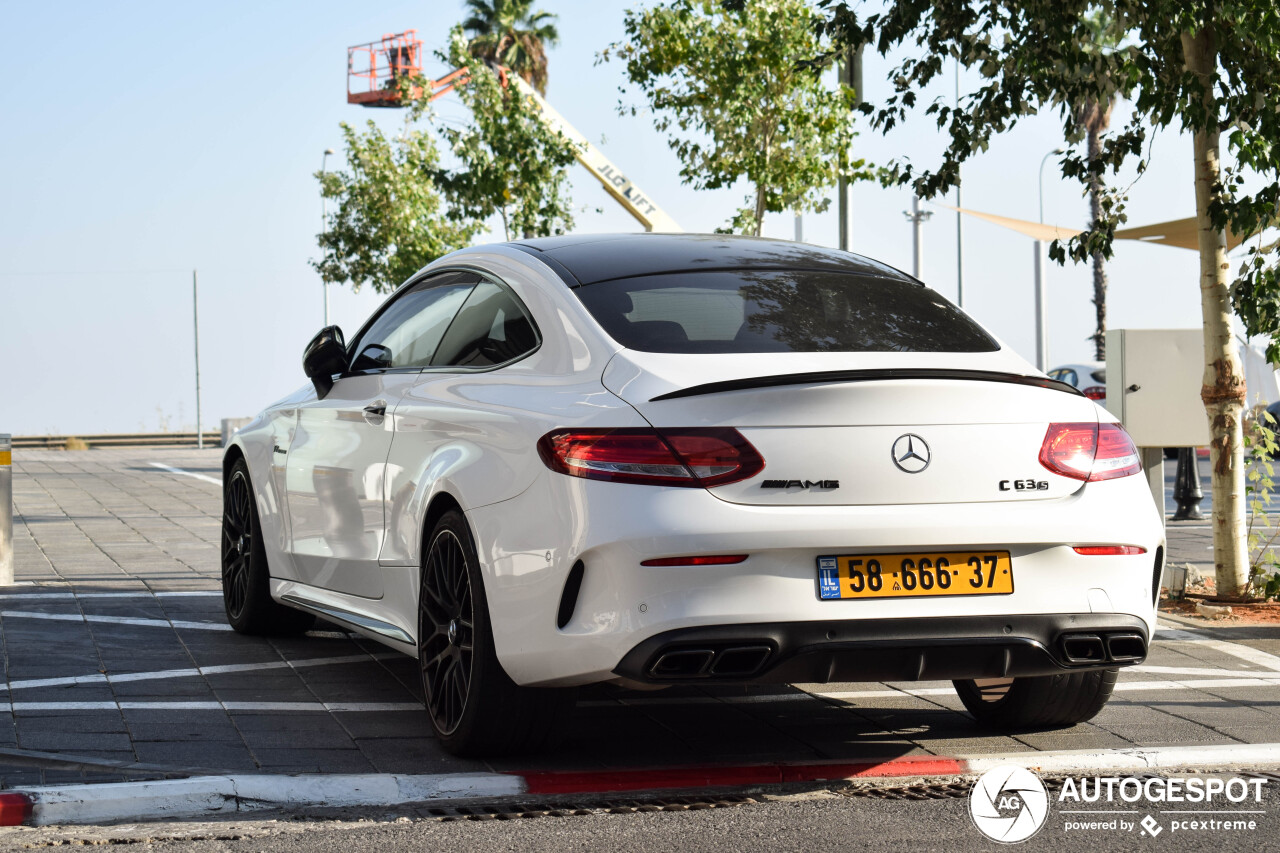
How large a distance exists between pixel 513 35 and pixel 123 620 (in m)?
43.1

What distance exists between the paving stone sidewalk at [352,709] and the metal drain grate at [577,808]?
380 mm

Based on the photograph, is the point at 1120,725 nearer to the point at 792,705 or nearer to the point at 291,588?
the point at 792,705

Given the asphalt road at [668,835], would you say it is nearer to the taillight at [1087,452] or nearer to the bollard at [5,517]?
the taillight at [1087,452]

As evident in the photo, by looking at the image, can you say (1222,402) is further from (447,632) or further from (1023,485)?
(447,632)

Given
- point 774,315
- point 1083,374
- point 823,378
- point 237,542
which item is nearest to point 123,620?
point 237,542

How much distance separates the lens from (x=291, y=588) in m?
6.55

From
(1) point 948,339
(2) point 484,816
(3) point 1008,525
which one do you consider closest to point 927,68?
(1) point 948,339

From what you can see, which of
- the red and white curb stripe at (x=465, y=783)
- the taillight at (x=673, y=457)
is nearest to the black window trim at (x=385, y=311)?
the taillight at (x=673, y=457)

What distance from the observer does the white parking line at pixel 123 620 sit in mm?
7582

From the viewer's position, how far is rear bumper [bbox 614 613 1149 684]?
Result: 13.5ft

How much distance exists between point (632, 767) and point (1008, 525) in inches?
55.3

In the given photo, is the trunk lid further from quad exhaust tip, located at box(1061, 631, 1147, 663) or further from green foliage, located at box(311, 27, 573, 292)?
green foliage, located at box(311, 27, 573, 292)

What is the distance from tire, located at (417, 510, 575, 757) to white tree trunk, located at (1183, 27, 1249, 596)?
5253mm

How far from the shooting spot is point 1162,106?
26.2ft
